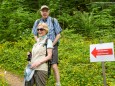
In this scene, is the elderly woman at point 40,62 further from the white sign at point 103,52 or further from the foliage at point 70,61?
the foliage at point 70,61

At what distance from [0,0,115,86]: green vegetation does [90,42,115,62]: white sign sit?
2241mm

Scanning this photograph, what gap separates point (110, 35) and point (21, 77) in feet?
17.5

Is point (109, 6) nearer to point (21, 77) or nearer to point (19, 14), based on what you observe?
point (19, 14)

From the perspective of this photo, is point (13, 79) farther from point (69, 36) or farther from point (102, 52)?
point (69, 36)

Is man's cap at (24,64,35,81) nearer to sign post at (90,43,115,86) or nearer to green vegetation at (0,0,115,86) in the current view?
sign post at (90,43,115,86)

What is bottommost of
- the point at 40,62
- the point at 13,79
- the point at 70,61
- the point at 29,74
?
the point at 13,79

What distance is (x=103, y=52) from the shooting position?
6414 mm

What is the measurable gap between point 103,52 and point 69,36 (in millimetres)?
8117

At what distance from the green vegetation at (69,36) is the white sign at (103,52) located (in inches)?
88.2

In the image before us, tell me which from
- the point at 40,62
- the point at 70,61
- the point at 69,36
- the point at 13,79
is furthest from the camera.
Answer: the point at 69,36

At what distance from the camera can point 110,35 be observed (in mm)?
13930

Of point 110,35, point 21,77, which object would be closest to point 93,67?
point 21,77

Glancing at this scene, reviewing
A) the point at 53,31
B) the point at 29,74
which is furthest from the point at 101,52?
the point at 29,74

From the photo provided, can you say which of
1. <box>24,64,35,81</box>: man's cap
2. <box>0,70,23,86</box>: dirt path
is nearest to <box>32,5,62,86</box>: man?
<box>24,64,35,81</box>: man's cap
